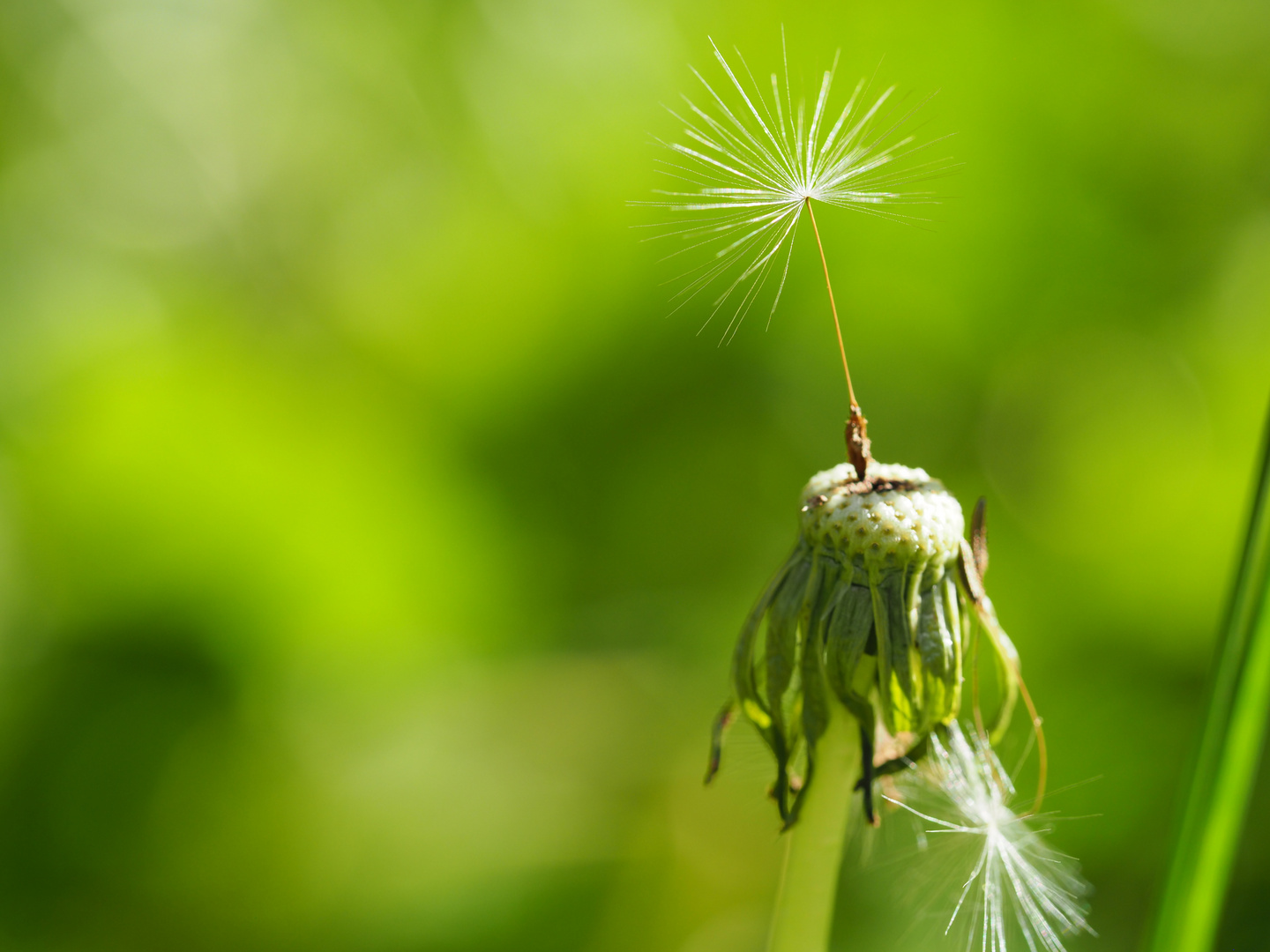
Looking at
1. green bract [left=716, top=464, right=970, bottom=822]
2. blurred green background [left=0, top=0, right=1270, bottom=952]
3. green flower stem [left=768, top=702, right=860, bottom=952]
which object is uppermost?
blurred green background [left=0, top=0, right=1270, bottom=952]

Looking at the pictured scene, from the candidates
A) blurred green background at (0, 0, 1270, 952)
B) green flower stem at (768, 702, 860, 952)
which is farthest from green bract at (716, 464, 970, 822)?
blurred green background at (0, 0, 1270, 952)

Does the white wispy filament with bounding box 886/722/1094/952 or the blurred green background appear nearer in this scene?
the white wispy filament with bounding box 886/722/1094/952

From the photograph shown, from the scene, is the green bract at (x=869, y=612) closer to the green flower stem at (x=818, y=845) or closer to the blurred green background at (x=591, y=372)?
the green flower stem at (x=818, y=845)

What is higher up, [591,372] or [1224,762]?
[591,372]

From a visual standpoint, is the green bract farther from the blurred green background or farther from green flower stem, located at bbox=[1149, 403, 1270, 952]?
the blurred green background

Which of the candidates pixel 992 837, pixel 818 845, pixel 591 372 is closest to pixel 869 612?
pixel 818 845

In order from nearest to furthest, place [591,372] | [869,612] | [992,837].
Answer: [869,612]
[992,837]
[591,372]

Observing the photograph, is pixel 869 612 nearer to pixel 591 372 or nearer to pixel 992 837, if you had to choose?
pixel 992 837
